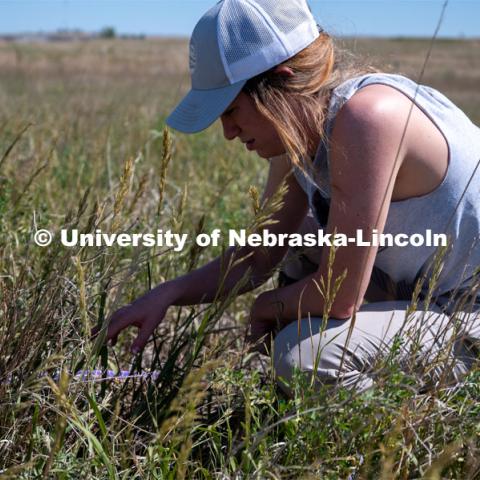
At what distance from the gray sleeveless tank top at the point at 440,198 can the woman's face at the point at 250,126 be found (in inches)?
4.6

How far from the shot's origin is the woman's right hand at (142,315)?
6.03 ft

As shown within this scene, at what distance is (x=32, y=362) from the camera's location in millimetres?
1666

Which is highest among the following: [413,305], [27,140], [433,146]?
[433,146]

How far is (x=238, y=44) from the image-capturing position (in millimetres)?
1721

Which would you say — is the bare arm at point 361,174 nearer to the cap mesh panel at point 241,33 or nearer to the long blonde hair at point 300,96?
the long blonde hair at point 300,96

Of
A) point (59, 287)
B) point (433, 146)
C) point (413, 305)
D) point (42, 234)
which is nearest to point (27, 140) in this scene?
point (42, 234)

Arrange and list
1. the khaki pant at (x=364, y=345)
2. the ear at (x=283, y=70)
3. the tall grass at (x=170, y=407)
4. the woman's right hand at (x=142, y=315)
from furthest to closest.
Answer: the woman's right hand at (x=142, y=315)
the ear at (x=283, y=70)
the khaki pant at (x=364, y=345)
the tall grass at (x=170, y=407)

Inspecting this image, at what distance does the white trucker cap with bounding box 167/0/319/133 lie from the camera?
171 centimetres

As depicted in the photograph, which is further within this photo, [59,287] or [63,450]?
[59,287]

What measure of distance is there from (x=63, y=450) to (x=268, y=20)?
3.28ft

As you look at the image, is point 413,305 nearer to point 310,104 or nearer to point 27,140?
point 310,104

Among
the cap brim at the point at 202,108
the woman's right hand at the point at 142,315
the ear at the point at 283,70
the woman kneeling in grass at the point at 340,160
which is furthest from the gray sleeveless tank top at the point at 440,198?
the woman's right hand at the point at 142,315

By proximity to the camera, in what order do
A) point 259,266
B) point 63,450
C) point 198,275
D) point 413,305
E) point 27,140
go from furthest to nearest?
point 27,140
point 259,266
point 198,275
point 63,450
point 413,305

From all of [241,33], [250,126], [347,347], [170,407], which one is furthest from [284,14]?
[170,407]
